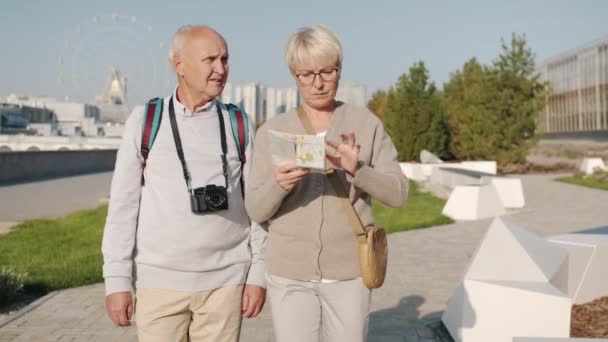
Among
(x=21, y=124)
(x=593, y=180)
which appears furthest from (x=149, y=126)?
(x=21, y=124)

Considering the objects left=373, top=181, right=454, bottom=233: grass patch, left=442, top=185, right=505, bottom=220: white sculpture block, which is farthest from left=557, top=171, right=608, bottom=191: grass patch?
left=442, top=185, right=505, bottom=220: white sculpture block

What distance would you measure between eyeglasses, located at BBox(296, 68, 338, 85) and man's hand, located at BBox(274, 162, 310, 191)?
0.43 meters

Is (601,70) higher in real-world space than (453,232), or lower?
higher

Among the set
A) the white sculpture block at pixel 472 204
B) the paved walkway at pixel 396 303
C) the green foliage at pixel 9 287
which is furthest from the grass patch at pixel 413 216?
the green foliage at pixel 9 287

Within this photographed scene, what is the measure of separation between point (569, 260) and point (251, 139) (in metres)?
3.79

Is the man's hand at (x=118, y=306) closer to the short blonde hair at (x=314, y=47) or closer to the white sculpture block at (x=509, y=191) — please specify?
the short blonde hair at (x=314, y=47)

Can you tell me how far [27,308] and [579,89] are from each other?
72.8 metres

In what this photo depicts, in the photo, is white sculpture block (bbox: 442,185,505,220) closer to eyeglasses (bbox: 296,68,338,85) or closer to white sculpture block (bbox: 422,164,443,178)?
eyeglasses (bbox: 296,68,338,85)

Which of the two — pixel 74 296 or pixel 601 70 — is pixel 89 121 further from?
pixel 74 296

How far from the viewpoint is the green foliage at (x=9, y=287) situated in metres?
6.84

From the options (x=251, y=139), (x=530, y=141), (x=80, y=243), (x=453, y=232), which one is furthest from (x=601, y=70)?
(x=251, y=139)

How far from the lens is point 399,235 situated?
1198 centimetres

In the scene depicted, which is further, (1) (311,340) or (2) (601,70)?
(2) (601,70)

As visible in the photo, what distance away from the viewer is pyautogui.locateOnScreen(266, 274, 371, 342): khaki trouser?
2.52 m
